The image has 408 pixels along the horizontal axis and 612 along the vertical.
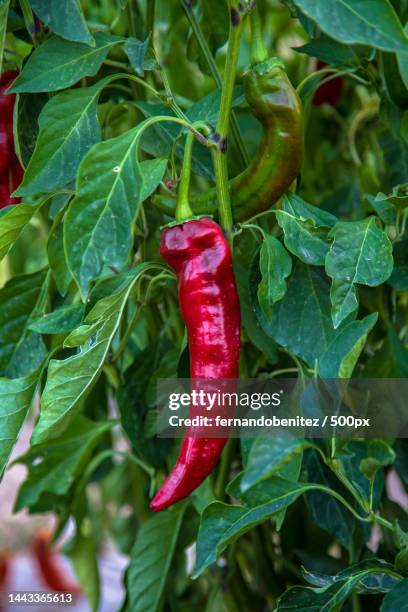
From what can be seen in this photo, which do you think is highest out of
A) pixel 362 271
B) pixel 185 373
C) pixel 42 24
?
pixel 42 24

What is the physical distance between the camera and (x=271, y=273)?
63 cm

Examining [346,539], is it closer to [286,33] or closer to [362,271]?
[362,271]

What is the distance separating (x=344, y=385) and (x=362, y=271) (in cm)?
10

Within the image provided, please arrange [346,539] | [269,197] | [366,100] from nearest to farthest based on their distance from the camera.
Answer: [269,197] < [346,539] < [366,100]

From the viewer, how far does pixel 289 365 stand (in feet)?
2.93

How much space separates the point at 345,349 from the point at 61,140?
273 millimetres

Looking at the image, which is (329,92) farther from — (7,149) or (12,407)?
(12,407)

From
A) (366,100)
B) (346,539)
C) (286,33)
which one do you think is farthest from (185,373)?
(286,33)

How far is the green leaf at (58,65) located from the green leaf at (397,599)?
458 mm

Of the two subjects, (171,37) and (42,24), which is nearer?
(42,24)

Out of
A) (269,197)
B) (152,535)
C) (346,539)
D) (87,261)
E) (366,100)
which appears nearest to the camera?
(87,261)

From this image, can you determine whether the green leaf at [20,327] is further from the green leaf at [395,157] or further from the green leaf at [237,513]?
the green leaf at [395,157]

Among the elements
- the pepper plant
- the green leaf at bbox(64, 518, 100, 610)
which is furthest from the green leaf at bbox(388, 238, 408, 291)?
the green leaf at bbox(64, 518, 100, 610)

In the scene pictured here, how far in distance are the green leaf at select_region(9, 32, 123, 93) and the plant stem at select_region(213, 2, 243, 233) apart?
11 centimetres
